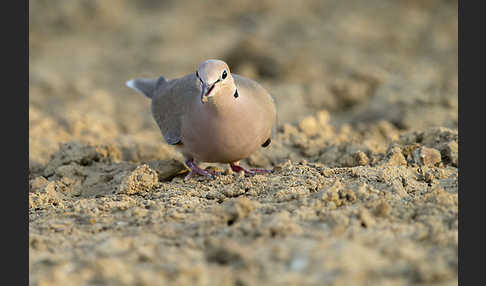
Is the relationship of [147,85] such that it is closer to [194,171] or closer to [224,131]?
[194,171]

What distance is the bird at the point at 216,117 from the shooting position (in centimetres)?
335

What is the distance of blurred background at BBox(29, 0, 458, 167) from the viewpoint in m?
5.81

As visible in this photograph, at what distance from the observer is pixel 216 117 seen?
11.5 ft

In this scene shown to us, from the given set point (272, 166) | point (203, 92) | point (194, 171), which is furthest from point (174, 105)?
point (272, 166)

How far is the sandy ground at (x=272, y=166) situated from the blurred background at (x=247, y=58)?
1.2 inches

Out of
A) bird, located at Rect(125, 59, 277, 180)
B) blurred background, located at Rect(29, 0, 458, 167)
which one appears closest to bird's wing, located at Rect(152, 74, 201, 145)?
bird, located at Rect(125, 59, 277, 180)

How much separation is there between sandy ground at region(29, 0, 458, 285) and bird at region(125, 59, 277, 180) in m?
0.22

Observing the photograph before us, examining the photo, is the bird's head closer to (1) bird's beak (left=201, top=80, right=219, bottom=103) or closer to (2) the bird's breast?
(1) bird's beak (left=201, top=80, right=219, bottom=103)

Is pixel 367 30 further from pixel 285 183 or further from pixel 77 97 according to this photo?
pixel 285 183

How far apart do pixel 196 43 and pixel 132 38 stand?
1.35 metres

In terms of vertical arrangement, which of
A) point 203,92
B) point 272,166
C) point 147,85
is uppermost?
point 147,85

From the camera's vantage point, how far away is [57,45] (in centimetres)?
981

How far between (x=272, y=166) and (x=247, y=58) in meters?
3.61

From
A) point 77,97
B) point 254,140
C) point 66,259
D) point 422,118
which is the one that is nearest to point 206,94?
point 254,140
